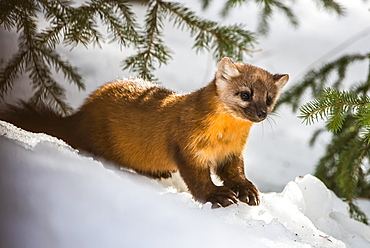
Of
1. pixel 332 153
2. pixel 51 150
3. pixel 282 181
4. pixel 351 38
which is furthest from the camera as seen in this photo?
pixel 351 38

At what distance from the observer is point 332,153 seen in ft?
11.7

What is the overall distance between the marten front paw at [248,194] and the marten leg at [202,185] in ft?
0.23

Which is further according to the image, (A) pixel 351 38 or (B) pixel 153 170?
(A) pixel 351 38

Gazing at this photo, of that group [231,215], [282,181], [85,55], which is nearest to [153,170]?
[231,215]

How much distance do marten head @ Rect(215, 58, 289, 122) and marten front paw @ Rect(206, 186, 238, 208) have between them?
32cm

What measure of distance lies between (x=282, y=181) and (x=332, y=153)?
2.75 feet

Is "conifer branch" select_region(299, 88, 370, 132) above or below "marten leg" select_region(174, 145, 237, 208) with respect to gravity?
above

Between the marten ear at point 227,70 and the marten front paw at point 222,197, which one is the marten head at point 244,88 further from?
the marten front paw at point 222,197

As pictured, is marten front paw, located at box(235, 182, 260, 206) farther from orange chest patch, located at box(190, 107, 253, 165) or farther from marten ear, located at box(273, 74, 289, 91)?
marten ear, located at box(273, 74, 289, 91)

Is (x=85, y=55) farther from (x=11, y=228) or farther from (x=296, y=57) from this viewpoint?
(x=296, y=57)

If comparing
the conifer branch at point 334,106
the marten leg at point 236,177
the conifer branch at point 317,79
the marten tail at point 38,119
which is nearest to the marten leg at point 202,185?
the marten leg at point 236,177

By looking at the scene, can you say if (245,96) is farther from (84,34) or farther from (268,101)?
(84,34)

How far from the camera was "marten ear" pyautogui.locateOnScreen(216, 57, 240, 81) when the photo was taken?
226 centimetres

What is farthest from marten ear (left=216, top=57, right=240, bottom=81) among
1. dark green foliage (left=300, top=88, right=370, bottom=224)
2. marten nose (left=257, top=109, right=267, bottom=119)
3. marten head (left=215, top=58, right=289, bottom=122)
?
dark green foliage (left=300, top=88, right=370, bottom=224)
